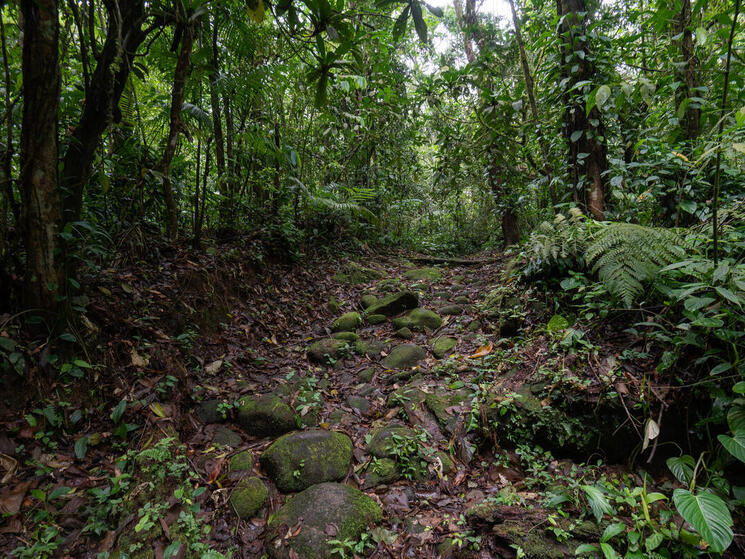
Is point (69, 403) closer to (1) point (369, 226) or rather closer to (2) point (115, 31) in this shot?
(2) point (115, 31)

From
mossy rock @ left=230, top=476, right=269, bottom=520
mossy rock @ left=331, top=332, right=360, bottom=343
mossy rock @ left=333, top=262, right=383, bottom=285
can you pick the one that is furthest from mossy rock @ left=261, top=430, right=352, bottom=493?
mossy rock @ left=333, top=262, right=383, bottom=285

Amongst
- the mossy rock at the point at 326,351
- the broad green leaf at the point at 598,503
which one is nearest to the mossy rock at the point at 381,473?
the broad green leaf at the point at 598,503

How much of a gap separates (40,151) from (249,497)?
2660 millimetres

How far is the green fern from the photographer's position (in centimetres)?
253

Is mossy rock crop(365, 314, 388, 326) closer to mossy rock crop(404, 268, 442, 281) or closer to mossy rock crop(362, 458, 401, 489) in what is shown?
mossy rock crop(404, 268, 442, 281)

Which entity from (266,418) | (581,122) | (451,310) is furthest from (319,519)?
(581,122)

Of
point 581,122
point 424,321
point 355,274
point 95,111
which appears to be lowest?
point 424,321

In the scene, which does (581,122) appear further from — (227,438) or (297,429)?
(227,438)

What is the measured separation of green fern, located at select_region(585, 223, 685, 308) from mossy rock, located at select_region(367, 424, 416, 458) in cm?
186

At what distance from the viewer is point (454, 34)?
980 centimetres

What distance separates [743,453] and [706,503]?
0.32 meters

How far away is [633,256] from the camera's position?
2.64 meters

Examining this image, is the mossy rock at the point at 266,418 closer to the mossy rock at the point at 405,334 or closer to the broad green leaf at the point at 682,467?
the mossy rock at the point at 405,334

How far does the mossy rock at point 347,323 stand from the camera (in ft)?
16.0
